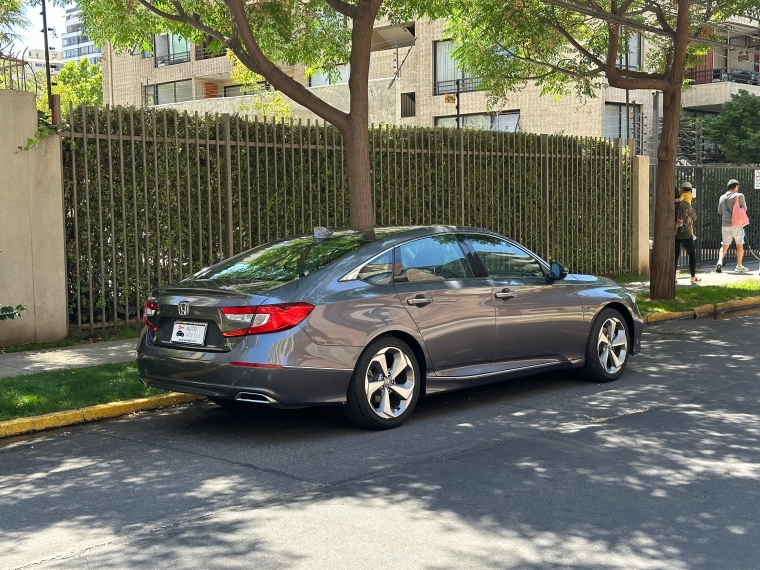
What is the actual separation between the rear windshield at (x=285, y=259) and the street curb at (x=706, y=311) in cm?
748

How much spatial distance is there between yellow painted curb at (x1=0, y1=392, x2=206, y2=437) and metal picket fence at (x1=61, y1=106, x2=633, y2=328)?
3635 mm

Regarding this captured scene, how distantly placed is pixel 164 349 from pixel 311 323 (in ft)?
3.97

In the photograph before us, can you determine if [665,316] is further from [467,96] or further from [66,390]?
[467,96]

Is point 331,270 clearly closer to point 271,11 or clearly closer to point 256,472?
point 256,472

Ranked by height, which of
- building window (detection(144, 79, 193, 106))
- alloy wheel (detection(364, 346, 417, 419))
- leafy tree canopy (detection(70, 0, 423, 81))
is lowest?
alloy wheel (detection(364, 346, 417, 419))

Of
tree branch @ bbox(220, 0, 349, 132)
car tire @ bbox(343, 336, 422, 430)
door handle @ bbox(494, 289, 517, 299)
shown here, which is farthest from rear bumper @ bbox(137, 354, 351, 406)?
tree branch @ bbox(220, 0, 349, 132)

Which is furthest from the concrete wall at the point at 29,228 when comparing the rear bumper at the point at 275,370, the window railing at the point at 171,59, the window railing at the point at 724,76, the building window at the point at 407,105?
the window railing at the point at 171,59

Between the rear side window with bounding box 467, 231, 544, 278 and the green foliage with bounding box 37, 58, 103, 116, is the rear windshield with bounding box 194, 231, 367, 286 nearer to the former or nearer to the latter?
the rear side window with bounding box 467, 231, 544, 278

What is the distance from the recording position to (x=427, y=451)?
6.77m

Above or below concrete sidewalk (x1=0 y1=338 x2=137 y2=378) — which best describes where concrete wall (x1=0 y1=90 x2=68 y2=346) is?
above

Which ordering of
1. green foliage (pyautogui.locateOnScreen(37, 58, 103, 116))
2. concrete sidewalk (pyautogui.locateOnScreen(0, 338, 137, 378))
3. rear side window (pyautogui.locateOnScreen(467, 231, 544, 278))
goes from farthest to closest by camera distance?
green foliage (pyautogui.locateOnScreen(37, 58, 103, 116))
concrete sidewalk (pyautogui.locateOnScreen(0, 338, 137, 378))
rear side window (pyautogui.locateOnScreen(467, 231, 544, 278))

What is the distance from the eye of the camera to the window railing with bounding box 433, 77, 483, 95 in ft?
116

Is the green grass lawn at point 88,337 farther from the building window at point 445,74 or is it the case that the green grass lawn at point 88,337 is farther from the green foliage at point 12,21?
the building window at point 445,74

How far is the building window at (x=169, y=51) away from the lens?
155 feet
